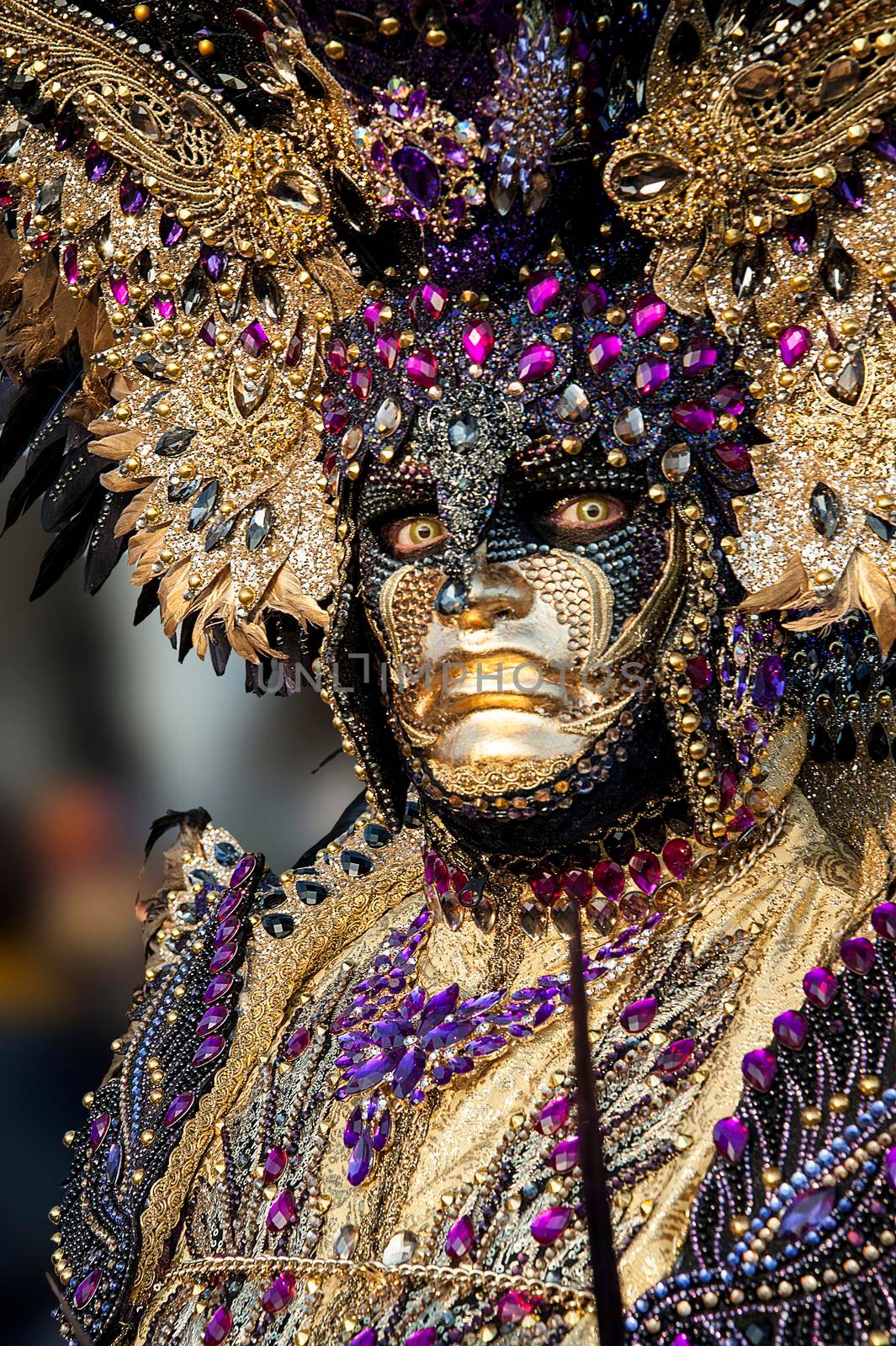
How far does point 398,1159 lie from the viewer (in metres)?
1.74

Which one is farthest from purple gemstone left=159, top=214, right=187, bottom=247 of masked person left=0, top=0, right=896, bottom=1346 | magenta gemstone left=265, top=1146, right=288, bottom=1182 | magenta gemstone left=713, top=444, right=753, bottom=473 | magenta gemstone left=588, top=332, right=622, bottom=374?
magenta gemstone left=265, top=1146, right=288, bottom=1182

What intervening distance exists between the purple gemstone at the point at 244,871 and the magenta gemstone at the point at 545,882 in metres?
0.50

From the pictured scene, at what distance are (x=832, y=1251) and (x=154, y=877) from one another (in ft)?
4.03

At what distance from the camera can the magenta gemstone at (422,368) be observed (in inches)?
66.5

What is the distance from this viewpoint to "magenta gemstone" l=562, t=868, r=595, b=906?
1.78 m

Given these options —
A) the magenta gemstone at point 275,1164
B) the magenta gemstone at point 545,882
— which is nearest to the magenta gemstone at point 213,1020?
the magenta gemstone at point 275,1164

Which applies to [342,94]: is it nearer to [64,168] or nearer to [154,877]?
[64,168]

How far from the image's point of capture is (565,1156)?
156 cm

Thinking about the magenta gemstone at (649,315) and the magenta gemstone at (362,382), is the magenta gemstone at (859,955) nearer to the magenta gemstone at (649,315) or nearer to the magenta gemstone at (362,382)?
the magenta gemstone at (649,315)

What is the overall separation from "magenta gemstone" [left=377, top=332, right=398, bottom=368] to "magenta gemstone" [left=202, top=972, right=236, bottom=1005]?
83 cm

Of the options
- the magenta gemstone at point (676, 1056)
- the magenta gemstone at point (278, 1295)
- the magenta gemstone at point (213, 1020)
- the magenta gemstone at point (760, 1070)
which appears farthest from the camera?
the magenta gemstone at point (213, 1020)

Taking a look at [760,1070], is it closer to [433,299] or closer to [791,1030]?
[791,1030]

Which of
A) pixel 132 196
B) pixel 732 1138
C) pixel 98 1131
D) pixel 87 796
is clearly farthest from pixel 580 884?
pixel 87 796

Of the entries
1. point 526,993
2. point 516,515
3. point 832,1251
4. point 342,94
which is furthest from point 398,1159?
point 342,94
